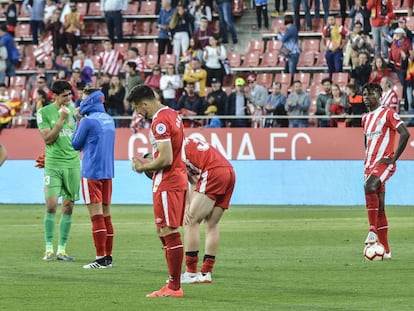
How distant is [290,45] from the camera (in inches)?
1307

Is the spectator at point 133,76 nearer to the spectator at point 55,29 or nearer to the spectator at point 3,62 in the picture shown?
the spectator at point 55,29

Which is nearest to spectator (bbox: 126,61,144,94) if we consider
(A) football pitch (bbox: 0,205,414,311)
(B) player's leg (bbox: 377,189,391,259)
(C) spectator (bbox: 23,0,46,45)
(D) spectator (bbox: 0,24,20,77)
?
(D) spectator (bbox: 0,24,20,77)

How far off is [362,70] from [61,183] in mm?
14690

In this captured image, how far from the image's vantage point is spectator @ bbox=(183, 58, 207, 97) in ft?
106

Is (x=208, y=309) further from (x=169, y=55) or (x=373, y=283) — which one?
(x=169, y=55)

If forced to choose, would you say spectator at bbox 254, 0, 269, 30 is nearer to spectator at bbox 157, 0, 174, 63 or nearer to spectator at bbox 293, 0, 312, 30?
spectator at bbox 293, 0, 312, 30

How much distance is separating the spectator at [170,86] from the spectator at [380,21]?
5435 mm

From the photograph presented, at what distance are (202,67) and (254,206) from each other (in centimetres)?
533

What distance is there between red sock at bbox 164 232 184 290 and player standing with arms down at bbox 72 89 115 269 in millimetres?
3442

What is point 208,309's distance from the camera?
1088cm

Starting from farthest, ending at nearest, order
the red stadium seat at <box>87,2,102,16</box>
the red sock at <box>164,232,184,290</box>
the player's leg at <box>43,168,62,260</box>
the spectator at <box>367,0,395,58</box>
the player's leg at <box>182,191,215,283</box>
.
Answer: the red stadium seat at <box>87,2,102,16</box>, the spectator at <box>367,0,395,58</box>, the player's leg at <box>43,168,62,260</box>, the player's leg at <box>182,191,215,283</box>, the red sock at <box>164,232,184,290</box>

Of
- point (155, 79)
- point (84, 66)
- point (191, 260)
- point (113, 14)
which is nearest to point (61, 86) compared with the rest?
point (191, 260)

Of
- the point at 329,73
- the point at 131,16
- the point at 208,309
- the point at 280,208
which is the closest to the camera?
the point at 208,309

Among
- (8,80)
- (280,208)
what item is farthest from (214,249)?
(8,80)
